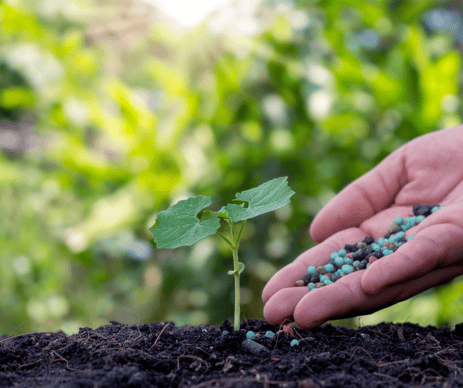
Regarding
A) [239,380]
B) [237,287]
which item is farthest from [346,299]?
[239,380]

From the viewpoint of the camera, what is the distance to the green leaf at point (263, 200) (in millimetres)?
760

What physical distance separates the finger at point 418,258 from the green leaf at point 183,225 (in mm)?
355

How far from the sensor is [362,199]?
3.92ft

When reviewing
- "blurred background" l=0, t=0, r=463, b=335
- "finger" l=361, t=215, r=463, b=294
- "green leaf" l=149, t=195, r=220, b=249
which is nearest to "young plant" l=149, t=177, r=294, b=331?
"green leaf" l=149, t=195, r=220, b=249

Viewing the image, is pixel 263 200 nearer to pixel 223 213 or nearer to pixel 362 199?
pixel 223 213

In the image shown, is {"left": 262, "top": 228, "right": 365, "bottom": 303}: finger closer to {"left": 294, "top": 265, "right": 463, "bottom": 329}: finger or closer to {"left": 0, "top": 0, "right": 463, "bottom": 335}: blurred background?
{"left": 294, "top": 265, "right": 463, "bottom": 329}: finger

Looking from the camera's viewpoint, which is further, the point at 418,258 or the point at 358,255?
the point at 358,255

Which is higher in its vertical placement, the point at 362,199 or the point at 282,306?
the point at 362,199

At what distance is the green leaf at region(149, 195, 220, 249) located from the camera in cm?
75

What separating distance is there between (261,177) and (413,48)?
1.09m

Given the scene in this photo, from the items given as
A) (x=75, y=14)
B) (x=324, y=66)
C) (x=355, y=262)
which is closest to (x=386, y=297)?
(x=355, y=262)

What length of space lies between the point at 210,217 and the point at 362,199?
0.59 m

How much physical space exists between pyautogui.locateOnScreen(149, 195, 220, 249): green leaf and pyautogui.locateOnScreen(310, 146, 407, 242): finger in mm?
480

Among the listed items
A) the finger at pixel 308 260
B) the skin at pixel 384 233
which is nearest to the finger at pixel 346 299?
the skin at pixel 384 233
